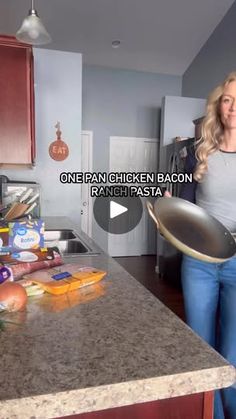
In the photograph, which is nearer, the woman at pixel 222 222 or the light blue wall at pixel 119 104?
the woman at pixel 222 222

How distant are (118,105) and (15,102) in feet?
11.0

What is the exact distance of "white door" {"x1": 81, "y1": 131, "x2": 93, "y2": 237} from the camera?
14.5ft

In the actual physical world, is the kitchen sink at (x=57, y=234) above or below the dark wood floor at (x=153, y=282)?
above

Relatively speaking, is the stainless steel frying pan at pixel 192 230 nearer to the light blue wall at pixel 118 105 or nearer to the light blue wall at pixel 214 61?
the light blue wall at pixel 214 61

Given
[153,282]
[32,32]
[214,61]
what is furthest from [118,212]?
[32,32]

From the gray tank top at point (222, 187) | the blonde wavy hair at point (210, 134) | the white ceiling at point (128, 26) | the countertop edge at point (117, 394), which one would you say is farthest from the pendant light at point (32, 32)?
the white ceiling at point (128, 26)

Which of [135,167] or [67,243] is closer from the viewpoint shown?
[67,243]

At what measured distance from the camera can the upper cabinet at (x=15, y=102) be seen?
51.1 inches

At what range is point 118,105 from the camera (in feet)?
14.7

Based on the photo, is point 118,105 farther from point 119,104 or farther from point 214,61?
point 214,61

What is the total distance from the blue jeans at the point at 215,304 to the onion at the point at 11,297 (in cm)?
61

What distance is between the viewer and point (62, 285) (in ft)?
2.76

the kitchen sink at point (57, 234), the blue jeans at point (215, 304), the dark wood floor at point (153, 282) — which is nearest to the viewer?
the blue jeans at point (215, 304)

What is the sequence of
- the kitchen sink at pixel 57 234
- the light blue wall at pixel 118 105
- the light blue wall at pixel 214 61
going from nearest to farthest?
the kitchen sink at pixel 57 234
the light blue wall at pixel 214 61
the light blue wall at pixel 118 105
